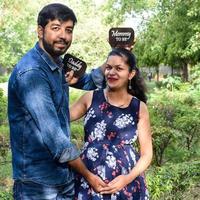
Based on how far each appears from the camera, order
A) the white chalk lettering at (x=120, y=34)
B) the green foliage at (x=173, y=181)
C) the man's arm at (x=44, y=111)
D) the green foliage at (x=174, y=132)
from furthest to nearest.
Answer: the green foliage at (x=174, y=132) → the green foliage at (x=173, y=181) → the white chalk lettering at (x=120, y=34) → the man's arm at (x=44, y=111)

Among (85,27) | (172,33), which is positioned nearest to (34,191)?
(172,33)

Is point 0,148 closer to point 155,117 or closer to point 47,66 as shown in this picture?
point 155,117

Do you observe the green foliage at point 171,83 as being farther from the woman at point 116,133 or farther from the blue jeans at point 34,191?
the blue jeans at point 34,191

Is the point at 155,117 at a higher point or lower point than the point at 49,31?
lower

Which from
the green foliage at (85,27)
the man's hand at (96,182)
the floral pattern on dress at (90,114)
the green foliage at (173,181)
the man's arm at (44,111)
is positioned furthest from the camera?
the green foliage at (85,27)

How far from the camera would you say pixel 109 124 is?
2.49 m

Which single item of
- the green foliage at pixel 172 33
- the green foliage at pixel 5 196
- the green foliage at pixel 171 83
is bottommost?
the green foliage at pixel 5 196

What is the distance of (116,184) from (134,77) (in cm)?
65

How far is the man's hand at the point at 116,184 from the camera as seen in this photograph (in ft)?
7.73

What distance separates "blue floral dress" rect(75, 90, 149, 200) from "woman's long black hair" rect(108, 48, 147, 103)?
0.11 metres

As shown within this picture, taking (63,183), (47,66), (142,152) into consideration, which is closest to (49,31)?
(47,66)

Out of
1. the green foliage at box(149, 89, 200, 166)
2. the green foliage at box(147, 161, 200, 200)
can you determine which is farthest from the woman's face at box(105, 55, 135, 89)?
the green foliage at box(149, 89, 200, 166)

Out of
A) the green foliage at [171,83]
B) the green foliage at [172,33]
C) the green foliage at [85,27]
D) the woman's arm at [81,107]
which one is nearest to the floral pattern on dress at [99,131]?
the woman's arm at [81,107]

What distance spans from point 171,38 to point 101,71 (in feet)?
57.4
